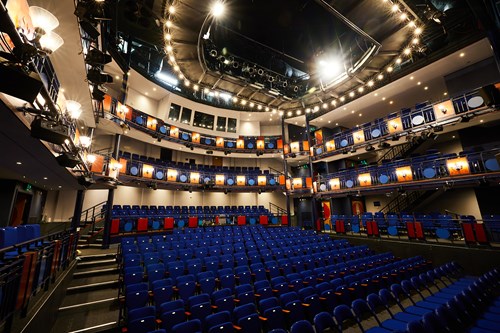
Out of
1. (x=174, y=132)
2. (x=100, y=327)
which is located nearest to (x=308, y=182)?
(x=174, y=132)

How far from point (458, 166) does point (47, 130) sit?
46.8 feet

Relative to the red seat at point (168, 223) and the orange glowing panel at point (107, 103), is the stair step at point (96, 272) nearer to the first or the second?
the red seat at point (168, 223)

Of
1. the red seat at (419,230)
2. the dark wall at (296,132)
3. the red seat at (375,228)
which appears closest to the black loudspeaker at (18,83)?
the red seat at (419,230)

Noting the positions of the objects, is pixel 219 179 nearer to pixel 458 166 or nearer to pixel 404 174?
pixel 404 174

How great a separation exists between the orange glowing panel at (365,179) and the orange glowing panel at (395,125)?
285 cm

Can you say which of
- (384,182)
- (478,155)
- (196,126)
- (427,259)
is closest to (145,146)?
(196,126)

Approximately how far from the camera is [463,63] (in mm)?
11133

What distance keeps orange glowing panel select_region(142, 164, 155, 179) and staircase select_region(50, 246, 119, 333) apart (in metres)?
6.43

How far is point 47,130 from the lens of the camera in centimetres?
375

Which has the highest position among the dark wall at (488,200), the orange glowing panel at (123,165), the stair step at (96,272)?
the orange glowing panel at (123,165)

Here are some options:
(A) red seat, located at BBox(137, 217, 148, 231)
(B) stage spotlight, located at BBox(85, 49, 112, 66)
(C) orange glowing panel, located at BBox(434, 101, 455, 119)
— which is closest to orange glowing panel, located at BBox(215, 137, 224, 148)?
(A) red seat, located at BBox(137, 217, 148, 231)

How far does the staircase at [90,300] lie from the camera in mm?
4418

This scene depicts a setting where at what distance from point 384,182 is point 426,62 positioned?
21.7 feet

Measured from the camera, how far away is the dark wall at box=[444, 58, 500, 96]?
10.7 meters
